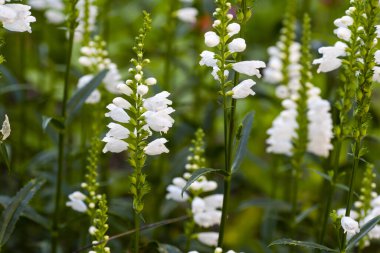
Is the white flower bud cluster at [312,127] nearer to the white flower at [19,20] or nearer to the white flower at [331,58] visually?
the white flower at [331,58]

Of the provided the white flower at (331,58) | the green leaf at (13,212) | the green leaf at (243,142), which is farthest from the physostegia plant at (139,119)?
the white flower at (331,58)

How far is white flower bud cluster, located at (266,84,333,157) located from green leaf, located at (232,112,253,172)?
2.33ft

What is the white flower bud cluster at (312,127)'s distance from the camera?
14.8ft

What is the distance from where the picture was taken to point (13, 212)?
361 centimetres

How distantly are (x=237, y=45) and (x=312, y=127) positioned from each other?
161 centimetres

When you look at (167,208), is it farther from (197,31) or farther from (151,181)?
(197,31)

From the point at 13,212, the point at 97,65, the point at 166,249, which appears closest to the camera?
the point at 13,212

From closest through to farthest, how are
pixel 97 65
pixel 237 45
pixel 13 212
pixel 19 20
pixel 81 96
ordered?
pixel 237 45 → pixel 19 20 → pixel 13 212 → pixel 81 96 → pixel 97 65

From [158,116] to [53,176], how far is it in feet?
7.40

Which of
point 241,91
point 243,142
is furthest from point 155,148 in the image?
point 243,142

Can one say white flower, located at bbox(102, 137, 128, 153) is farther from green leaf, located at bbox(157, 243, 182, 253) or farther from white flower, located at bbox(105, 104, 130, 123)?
green leaf, located at bbox(157, 243, 182, 253)

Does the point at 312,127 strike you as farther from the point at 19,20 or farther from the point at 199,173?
the point at 19,20

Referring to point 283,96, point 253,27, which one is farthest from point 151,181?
point 253,27

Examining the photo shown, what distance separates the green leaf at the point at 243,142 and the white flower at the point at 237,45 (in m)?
0.56
